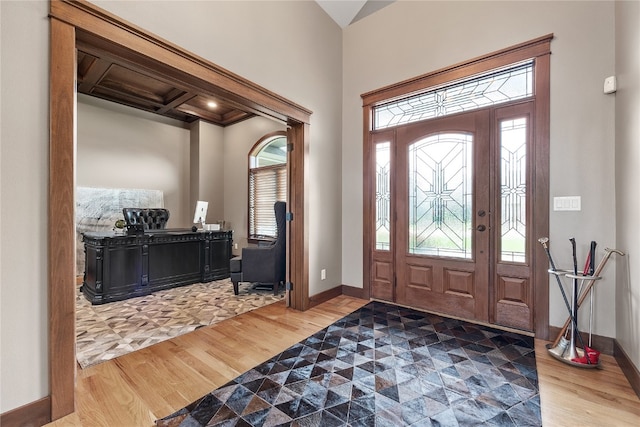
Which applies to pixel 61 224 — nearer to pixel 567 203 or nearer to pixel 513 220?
pixel 513 220

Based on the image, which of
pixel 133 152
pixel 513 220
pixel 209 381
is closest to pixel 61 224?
pixel 209 381

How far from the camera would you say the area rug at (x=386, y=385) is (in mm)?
1505

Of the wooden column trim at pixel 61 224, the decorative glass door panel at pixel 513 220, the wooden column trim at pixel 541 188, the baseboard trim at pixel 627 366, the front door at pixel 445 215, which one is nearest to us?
the wooden column trim at pixel 61 224

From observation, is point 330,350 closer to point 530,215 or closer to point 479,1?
point 530,215

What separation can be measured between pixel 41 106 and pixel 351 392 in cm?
238

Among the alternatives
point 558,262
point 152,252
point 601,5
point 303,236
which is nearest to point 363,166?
point 303,236

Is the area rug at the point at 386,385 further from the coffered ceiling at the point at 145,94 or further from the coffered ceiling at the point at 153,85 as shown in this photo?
the coffered ceiling at the point at 145,94

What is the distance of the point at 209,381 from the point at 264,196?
171 inches

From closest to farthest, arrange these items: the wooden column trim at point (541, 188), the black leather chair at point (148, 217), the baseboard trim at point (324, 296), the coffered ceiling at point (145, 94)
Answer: the wooden column trim at point (541, 188) → the baseboard trim at point (324, 296) → the coffered ceiling at point (145, 94) → the black leather chair at point (148, 217)

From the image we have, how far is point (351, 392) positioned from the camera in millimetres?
1718

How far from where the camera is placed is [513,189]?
266 centimetres

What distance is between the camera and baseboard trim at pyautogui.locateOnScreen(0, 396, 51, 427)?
136 centimetres

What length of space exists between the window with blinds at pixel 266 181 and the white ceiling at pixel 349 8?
2.31 meters

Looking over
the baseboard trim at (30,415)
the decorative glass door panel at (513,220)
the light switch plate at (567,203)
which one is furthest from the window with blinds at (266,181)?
the baseboard trim at (30,415)
